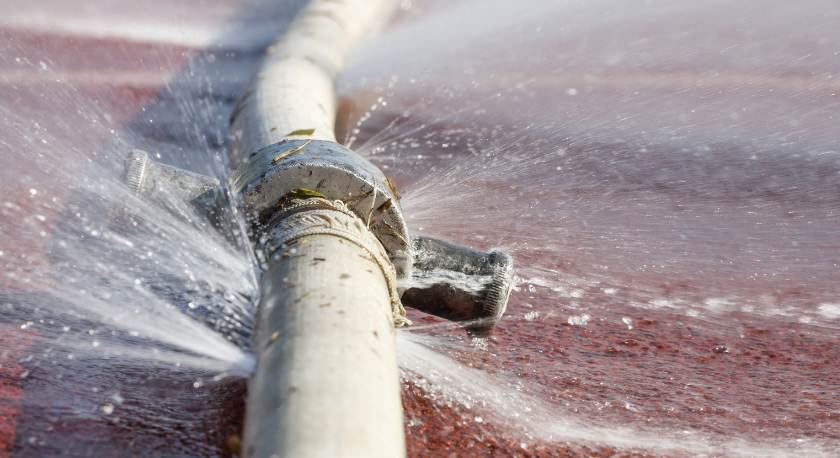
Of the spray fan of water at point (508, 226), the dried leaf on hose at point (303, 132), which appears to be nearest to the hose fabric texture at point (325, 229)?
the spray fan of water at point (508, 226)

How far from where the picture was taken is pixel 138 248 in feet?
7.76

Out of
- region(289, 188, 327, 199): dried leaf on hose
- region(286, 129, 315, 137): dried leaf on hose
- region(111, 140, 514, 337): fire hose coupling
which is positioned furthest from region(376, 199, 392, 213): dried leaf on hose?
region(286, 129, 315, 137): dried leaf on hose

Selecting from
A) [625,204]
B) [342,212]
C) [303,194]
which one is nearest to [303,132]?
[303,194]

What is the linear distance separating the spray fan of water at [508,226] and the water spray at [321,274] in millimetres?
137

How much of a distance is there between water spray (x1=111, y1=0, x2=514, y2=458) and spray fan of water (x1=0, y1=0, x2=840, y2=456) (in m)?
0.14

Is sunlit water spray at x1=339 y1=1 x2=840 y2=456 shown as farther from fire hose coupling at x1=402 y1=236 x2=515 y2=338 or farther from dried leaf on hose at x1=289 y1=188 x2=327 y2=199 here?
dried leaf on hose at x1=289 y1=188 x2=327 y2=199

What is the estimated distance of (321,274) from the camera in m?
1.73

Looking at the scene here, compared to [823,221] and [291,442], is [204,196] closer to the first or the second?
[291,442]

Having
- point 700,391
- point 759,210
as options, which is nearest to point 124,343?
point 700,391

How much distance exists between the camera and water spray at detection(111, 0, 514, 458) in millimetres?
1360

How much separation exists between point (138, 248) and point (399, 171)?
1.69 metres

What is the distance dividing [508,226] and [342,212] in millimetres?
1329

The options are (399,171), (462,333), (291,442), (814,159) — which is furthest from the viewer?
(814,159)

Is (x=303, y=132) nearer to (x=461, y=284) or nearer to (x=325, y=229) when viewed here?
(x=461, y=284)
